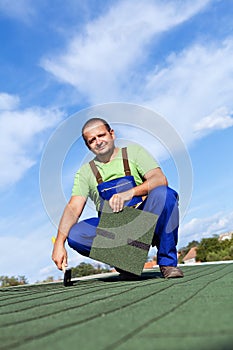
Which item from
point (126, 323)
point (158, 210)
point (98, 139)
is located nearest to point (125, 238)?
point (158, 210)

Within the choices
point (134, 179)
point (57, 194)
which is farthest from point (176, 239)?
point (57, 194)

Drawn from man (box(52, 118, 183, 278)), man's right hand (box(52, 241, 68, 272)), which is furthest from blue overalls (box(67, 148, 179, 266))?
man's right hand (box(52, 241, 68, 272))

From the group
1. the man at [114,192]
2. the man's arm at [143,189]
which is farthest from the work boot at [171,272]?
the man's arm at [143,189]

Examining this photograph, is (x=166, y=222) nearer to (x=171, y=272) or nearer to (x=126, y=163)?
(x=171, y=272)

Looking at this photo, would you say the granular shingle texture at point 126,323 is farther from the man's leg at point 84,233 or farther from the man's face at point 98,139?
the man's face at point 98,139

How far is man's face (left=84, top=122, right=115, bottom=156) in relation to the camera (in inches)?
130

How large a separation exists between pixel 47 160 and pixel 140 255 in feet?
3.19

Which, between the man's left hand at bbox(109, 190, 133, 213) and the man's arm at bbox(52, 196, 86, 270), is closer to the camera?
the man's left hand at bbox(109, 190, 133, 213)

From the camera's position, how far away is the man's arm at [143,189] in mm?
3025

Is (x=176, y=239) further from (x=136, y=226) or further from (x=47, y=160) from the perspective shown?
(x=47, y=160)

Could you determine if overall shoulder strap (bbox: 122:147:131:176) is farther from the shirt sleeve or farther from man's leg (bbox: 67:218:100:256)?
man's leg (bbox: 67:218:100:256)

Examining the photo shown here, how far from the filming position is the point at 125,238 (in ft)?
10.8

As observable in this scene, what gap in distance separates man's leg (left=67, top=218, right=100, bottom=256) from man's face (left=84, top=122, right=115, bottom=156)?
47 cm

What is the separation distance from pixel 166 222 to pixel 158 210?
0.32 ft
